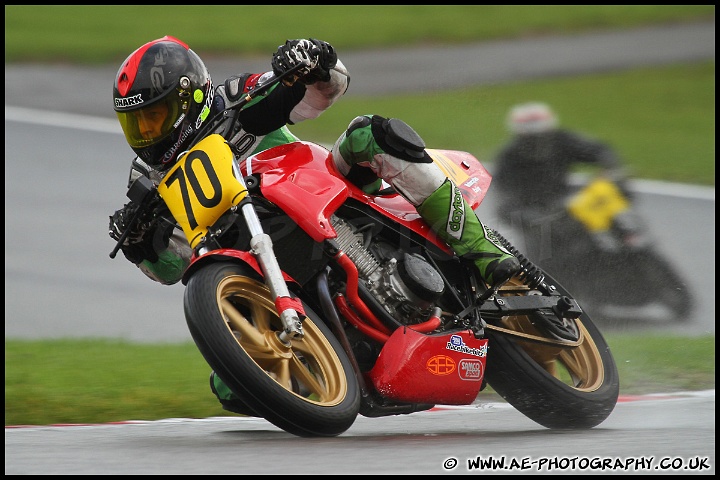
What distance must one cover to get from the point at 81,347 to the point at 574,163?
11.0ft

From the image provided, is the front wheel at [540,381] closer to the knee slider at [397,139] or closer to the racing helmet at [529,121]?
the knee slider at [397,139]

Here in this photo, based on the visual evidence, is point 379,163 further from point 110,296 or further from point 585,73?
point 585,73

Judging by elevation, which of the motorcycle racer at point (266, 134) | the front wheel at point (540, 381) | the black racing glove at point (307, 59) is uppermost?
the black racing glove at point (307, 59)

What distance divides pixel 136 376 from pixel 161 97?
7.87 feet

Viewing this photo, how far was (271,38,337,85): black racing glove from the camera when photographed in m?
4.81

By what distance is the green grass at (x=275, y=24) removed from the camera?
51.9 feet

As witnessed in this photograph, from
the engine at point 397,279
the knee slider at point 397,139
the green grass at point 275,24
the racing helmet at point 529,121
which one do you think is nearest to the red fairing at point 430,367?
the engine at point 397,279

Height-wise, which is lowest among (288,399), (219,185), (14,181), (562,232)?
(14,181)

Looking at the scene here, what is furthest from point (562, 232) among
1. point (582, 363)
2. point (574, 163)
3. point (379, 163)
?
point (379, 163)

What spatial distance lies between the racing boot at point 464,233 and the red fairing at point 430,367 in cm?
30

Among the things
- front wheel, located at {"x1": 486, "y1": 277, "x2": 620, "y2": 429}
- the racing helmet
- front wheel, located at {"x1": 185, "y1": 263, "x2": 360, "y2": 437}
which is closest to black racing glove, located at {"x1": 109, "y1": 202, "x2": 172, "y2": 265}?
front wheel, located at {"x1": 185, "y1": 263, "x2": 360, "y2": 437}

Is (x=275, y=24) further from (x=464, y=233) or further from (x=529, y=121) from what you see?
(x=464, y=233)

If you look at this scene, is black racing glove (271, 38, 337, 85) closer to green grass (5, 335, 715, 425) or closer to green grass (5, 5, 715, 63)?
green grass (5, 335, 715, 425)

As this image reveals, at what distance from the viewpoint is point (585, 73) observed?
16375 mm
